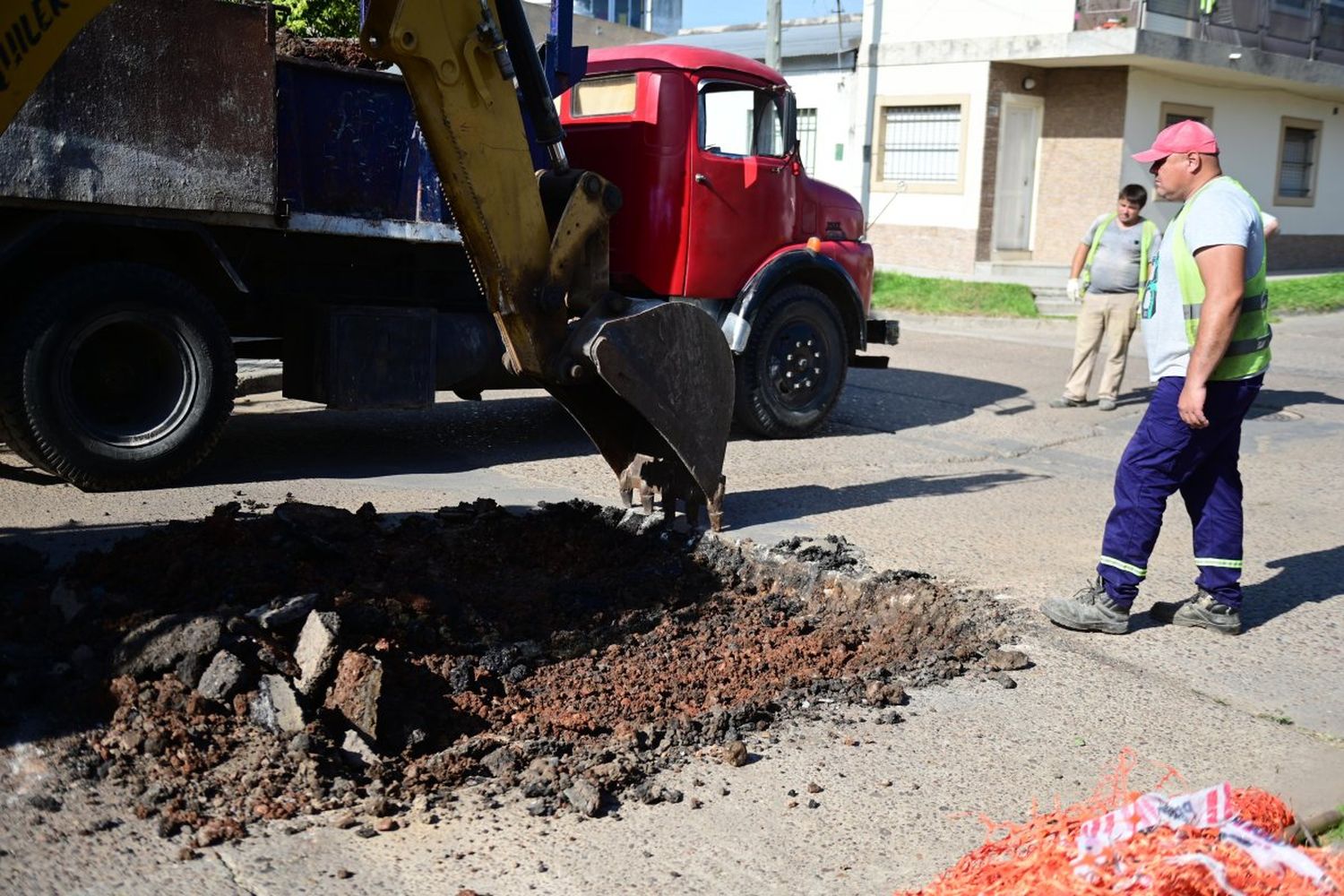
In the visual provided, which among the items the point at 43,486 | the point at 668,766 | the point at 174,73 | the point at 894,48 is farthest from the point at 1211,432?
the point at 894,48

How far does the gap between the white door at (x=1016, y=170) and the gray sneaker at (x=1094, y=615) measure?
58.6 feet

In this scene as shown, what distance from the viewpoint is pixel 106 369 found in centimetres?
727

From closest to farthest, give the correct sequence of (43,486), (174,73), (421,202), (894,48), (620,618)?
1. (620,618)
2. (174,73)
3. (43,486)
4. (421,202)
5. (894,48)

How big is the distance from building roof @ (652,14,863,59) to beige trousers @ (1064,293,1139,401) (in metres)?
12.3

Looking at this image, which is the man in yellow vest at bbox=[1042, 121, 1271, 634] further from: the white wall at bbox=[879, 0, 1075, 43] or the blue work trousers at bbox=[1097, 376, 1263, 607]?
the white wall at bbox=[879, 0, 1075, 43]

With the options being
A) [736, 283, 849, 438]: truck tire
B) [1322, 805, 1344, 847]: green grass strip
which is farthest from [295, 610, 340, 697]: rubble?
[736, 283, 849, 438]: truck tire

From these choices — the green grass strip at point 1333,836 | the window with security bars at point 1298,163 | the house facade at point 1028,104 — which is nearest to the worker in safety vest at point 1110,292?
the green grass strip at point 1333,836

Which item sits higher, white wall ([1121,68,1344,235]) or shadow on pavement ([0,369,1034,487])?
white wall ([1121,68,1344,235])

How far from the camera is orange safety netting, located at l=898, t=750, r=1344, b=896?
8.43 ft

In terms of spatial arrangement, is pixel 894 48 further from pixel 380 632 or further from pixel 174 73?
pixel 380 632

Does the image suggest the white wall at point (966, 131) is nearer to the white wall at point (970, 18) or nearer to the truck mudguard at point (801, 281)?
the white wall at point (970, 18)

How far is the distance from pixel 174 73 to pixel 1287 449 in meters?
8.12

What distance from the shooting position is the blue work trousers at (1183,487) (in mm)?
5188

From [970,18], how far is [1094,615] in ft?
61.5
